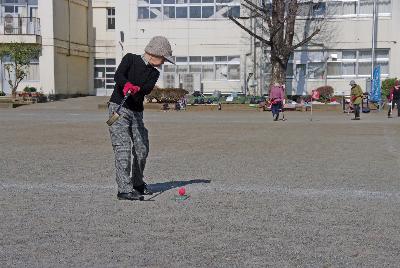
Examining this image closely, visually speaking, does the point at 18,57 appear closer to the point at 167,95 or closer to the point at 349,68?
the point at 167,95

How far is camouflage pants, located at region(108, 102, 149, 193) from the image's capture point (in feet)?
21.9

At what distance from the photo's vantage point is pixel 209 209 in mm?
6316

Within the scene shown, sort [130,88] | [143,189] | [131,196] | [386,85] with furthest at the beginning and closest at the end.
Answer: [386,85] → [143,189] → [131,196] → [130,88]

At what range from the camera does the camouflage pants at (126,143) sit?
6.69 metres

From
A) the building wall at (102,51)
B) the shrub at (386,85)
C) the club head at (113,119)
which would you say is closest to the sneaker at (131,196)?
the club head at (113,119)

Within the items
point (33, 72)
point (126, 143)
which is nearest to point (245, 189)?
point (126, 143)

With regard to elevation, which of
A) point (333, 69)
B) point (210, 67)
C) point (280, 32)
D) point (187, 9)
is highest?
point (187, 9)

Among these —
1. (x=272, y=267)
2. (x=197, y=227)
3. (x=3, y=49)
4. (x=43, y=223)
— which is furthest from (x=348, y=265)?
(x=3, y=49)

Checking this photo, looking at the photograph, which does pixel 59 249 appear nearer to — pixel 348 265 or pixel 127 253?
pixel 127 253

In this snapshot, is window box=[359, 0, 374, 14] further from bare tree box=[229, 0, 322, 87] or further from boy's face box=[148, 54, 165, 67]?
boy's face box=[148, 54, 165, 67]

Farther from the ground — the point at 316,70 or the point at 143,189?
the point at 316,70

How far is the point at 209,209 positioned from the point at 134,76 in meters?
1.79

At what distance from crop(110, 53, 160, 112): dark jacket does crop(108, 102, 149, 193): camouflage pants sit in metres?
0.13

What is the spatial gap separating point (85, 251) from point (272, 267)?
1545 mm
